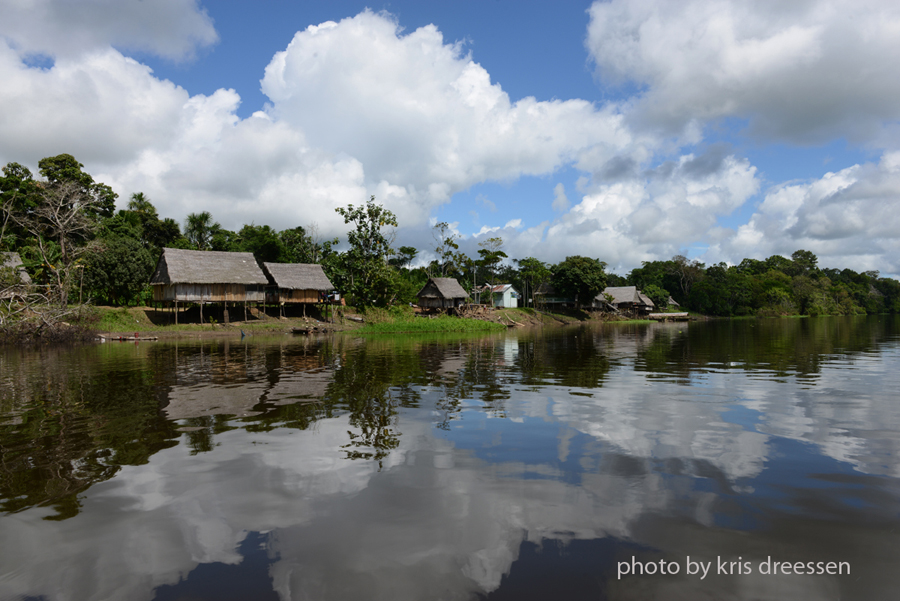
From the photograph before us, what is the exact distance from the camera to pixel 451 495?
5.92 metres

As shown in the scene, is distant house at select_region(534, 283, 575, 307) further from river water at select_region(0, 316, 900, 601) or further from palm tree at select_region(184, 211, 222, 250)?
river water at select_region(0, 316, 900, 601)

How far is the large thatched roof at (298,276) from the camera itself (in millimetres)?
47812

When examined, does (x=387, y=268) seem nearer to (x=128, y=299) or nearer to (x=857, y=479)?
(x=128, y=299)

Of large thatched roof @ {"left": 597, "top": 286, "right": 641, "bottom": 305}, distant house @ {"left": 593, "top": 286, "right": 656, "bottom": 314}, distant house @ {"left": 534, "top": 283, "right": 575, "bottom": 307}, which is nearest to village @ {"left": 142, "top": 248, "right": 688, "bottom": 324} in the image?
distant house @ {"left": 534, "top": 283, "right": 575, "bottom": 307}

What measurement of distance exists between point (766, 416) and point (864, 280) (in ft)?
509

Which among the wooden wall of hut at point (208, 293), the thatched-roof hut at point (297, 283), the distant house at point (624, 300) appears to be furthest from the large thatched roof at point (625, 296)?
the wooden wall of hut at point (208, 293)

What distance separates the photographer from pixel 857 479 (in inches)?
251

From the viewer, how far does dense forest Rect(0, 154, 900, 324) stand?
3894cm

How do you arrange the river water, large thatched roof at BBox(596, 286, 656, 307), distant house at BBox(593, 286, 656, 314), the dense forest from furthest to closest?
large thatched roof at BBox(596, 286, 656, 307), distant house at BBox(593, 286, 656, 314), the dense forest, the river water

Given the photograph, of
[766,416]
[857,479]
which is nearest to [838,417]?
[766,416]

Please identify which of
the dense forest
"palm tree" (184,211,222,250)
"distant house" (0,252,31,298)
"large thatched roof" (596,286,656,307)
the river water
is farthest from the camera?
"large thatched roof" (596,286,656,307)

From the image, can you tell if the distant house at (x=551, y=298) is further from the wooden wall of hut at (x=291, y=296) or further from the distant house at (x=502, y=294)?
the wooden wall of hut at (x=291, y=296)

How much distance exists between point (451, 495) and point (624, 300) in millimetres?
78980

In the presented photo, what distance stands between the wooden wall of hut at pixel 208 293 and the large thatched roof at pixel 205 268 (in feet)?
2.57
